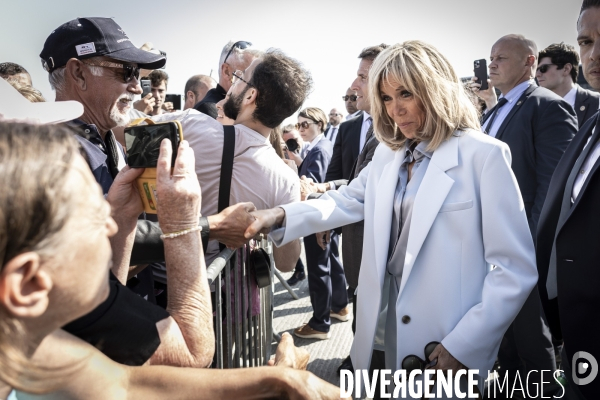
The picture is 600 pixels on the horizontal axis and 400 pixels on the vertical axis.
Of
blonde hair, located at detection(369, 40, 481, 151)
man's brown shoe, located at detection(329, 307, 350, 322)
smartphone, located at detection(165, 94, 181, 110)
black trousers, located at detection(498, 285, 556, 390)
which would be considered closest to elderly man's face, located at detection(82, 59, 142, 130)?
blonde hair, located at detection(369, 40, 481, 151)

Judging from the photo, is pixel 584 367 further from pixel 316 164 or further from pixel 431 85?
pixel 316 164

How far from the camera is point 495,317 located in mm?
2008

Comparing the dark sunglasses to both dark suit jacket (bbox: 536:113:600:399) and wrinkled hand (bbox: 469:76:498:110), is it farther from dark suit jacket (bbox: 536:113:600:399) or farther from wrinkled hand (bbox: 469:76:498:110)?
wrinkled hand (bbox: 469:76:498:110)

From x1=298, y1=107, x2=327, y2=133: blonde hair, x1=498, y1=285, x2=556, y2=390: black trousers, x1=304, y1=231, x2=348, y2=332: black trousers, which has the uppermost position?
x1=298, y1=107, x2=327, y2=133: blonde hair

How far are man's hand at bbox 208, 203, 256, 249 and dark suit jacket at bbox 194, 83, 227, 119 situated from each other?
181 cm

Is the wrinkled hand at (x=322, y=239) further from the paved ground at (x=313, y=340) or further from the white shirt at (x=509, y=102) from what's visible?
the white shirt at (x=509, y=102)

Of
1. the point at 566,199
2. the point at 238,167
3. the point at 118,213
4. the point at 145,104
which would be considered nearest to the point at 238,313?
the point at 238,167

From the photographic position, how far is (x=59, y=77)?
7.28ft

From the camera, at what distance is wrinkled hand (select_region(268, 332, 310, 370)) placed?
148 cm

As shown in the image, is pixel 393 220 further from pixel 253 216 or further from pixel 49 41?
pixel 49 41

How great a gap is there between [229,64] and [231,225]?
1874mm

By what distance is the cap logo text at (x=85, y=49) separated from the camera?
2.15m

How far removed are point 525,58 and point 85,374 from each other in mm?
4496

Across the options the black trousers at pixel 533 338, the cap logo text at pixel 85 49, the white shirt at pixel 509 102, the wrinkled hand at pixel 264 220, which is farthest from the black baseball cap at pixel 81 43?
the white shirt at pixel 509 102
